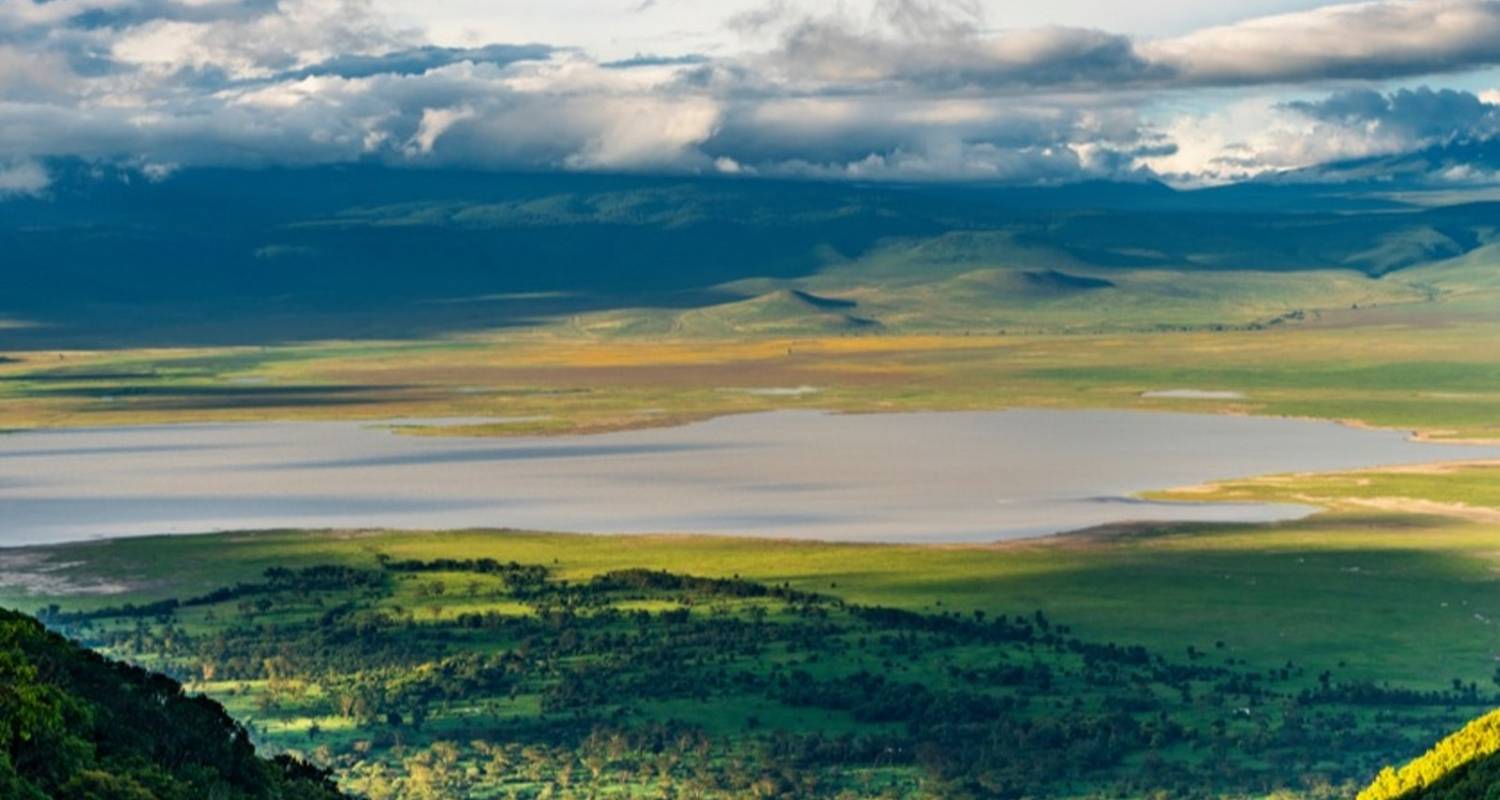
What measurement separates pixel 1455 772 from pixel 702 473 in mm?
96149

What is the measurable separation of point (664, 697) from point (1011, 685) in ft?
33.5

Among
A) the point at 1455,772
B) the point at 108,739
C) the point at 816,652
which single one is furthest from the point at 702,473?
the point at 108,739

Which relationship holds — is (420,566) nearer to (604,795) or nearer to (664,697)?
(664,697)

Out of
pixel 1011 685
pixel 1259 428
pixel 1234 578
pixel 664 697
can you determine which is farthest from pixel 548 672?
pixel 1259 428

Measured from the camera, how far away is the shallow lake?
385 ft

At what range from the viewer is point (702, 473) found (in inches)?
5453

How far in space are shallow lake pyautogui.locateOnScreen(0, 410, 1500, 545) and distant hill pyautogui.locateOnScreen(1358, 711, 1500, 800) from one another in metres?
63.0

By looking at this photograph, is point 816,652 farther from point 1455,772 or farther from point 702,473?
point 702,473

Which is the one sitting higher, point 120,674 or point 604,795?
point 120,674

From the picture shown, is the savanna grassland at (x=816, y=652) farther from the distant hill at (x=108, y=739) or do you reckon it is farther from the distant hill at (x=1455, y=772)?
the distant hill at (x=108, y=739)

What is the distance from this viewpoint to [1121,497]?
414 feet

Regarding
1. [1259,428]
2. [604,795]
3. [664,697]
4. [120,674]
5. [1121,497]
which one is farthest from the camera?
[1259,428]

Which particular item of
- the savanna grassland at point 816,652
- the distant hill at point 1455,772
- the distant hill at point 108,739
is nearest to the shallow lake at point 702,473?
the savanna grassland at point 816,652

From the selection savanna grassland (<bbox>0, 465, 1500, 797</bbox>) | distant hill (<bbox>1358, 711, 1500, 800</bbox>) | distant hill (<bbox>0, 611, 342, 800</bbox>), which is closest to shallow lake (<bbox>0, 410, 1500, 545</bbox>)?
savanna grassland (<bbox>0, 465, 1500, 797</bbox>)
